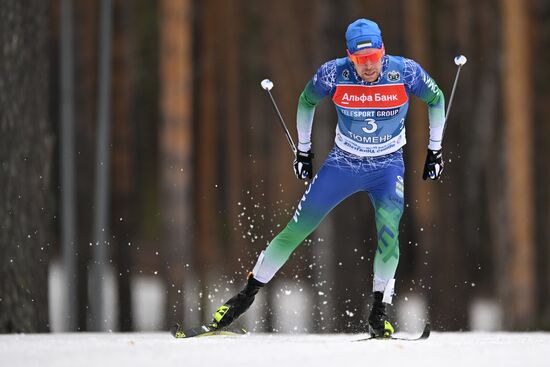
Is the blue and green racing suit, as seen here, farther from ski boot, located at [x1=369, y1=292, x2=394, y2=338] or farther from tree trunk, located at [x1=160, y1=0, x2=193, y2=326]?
tree trunk, located at [x1=160, y1=0, x2=193, y2=326]

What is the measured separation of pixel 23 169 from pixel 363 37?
3907mm

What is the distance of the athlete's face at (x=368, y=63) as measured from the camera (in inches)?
358

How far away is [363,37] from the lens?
904cm

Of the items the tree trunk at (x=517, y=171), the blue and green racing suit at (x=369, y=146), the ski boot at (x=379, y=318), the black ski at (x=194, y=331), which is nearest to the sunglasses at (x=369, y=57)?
the blue and green racing suit at (x=369, y=146)

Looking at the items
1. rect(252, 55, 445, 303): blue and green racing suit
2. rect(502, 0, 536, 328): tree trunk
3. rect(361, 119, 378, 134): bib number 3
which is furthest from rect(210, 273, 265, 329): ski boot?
rect(502, 0, 536, 328): tree trunk

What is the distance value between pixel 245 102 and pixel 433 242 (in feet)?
36.4

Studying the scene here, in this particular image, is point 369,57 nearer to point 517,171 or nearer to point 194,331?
point 194,331

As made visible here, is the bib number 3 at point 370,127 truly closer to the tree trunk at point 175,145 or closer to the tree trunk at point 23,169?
the tree trunk at point 23,169

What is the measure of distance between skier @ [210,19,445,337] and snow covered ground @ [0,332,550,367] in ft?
3.17

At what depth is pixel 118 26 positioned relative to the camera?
845 inches

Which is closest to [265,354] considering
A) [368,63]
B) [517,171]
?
[368,63]

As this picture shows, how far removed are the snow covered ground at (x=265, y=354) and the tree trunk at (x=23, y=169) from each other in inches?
105

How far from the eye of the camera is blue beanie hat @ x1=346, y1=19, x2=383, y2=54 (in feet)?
29.7

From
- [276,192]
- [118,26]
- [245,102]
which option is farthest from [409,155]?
[245,102]
